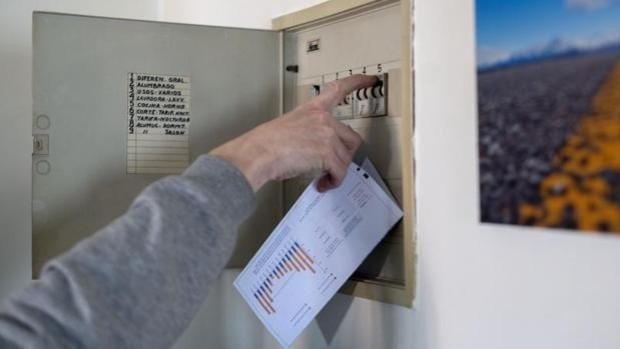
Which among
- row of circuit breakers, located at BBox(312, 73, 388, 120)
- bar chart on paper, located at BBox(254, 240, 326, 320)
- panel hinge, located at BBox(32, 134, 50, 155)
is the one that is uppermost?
row of circuit breakers, located at BBox(312, 73, 388, 120)

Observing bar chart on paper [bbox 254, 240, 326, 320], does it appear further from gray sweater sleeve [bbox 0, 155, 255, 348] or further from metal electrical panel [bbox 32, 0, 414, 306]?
gray sweater sleeve [bbox 0, 155, 255, 348]

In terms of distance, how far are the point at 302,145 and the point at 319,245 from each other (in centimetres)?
15

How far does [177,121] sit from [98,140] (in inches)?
4.5

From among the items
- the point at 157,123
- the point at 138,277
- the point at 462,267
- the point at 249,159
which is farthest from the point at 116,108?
the point at 462,267

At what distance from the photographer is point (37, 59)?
2.72 ft

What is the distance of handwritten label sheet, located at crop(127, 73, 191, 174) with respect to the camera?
2.90 ft

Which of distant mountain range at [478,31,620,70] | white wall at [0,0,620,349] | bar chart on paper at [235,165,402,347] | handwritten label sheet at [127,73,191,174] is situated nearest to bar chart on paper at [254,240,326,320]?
bar chart on paper at [235,165,402,347]

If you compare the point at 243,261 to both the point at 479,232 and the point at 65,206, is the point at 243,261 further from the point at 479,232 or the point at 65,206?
the point at 479,232

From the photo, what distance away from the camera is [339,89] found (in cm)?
80

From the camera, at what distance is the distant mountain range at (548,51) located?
0.51m

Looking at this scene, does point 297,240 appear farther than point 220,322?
No

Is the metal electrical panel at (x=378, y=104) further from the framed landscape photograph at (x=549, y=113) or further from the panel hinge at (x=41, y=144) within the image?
the panel hinge at (x=41, y=144)

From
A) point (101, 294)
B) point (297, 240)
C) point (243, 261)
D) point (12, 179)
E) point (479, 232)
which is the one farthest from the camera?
point (12, 179)

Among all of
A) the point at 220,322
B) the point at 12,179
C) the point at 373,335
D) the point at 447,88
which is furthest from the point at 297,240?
the point at 12,179
